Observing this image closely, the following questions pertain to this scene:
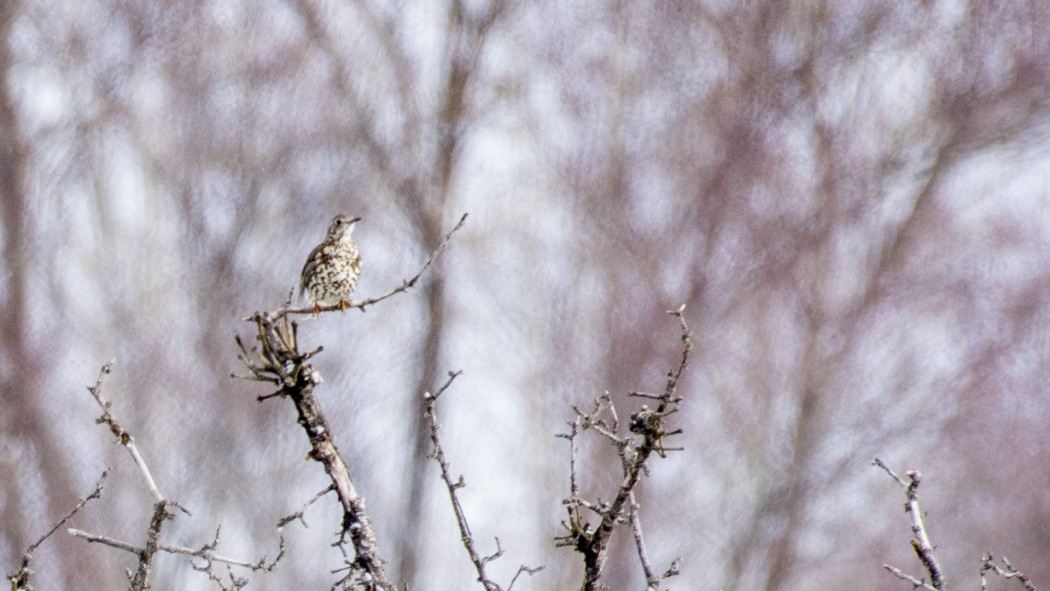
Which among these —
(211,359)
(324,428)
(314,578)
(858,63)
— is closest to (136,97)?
(211,359)

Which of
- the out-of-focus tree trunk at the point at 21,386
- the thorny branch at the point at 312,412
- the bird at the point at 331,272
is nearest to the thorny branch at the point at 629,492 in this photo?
the thorny branch at the point at 312,412

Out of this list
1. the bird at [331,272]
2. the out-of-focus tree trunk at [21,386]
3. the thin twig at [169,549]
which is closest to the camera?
the thin twig at [169,549]

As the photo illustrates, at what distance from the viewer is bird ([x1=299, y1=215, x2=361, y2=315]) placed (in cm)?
623

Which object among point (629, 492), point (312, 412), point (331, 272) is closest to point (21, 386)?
point (331, 272)

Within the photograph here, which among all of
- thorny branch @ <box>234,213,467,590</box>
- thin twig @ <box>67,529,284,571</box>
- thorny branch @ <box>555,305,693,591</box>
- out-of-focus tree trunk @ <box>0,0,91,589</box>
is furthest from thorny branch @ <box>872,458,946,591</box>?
out-of-focus tree trunk @ <box>0,0,91,589</box>

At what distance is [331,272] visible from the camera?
6.23 meters

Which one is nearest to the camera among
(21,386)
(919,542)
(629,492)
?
(629,492)

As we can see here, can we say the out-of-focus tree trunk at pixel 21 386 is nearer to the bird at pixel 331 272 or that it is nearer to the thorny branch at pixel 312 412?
the bird at pixel 331 272

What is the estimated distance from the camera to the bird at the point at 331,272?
20.5ft

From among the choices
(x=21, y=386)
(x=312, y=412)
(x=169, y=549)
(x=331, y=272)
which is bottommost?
(x=169, y=549)

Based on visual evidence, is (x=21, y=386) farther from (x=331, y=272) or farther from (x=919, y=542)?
(x=919, y=542)

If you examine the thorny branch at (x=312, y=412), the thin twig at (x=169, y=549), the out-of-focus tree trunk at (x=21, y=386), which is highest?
the out-of-focus tree trunk at (x=21, y=386)

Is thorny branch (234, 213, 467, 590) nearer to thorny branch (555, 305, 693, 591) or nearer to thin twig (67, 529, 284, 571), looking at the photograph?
thin twig (67, 529, 284, 571)

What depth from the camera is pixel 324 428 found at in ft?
11.1
